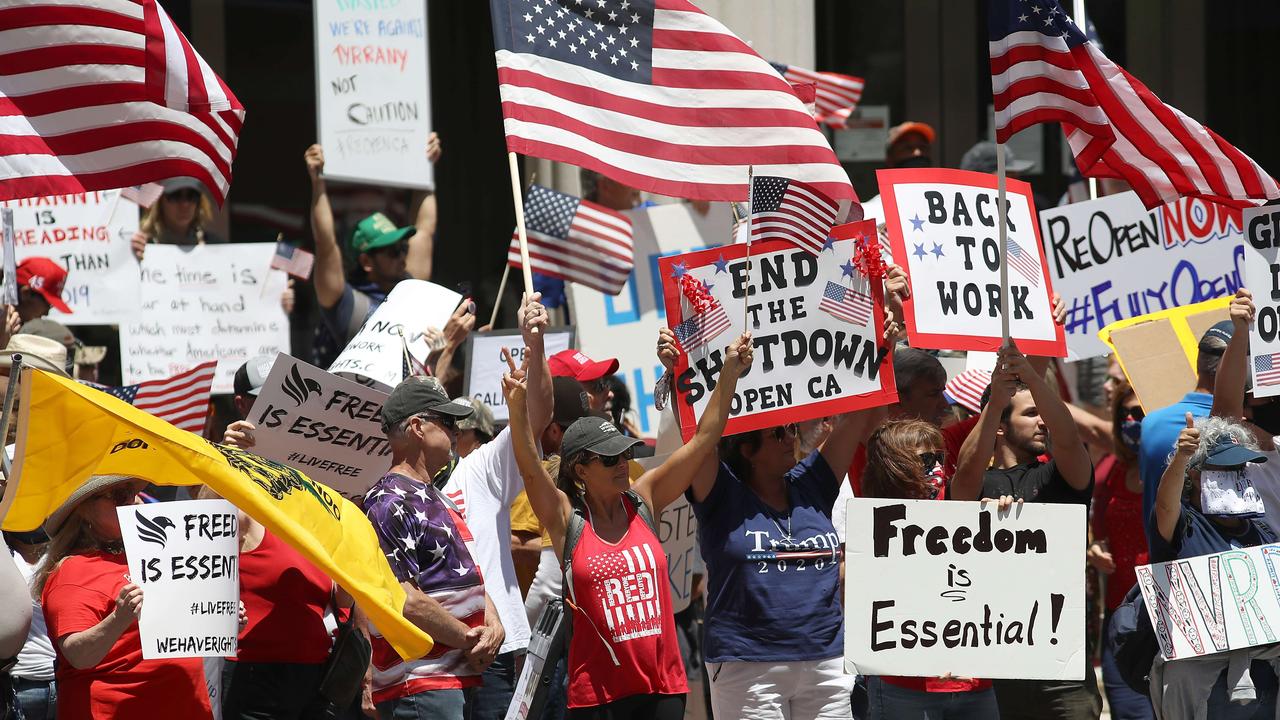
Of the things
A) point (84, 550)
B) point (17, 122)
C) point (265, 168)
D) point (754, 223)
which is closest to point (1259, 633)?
point (754, 223)

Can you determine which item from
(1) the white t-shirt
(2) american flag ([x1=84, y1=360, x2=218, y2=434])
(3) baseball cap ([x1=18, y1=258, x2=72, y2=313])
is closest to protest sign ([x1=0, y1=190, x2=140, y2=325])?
(3) baseball cap ([x1=18, y1=258, x2=72, y2=313])

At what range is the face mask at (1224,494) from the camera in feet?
21.3

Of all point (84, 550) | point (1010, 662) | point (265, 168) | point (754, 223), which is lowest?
point (1010, 662)

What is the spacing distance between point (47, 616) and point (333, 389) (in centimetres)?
163

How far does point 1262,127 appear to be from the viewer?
16.1m

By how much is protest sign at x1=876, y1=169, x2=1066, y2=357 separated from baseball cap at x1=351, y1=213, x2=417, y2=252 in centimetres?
291

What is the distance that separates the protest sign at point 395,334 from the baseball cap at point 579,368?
0.55m

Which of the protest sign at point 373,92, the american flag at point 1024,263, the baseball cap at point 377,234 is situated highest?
the protest sign at point 373,92

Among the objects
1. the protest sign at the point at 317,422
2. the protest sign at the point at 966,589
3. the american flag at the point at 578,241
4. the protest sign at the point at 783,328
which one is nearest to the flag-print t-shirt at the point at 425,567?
the protest sign at the point at 317,422

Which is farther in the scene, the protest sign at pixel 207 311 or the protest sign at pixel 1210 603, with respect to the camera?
the protest sign at pixel 207 311

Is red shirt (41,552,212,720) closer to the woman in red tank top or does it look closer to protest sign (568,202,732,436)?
the woman in red tank top

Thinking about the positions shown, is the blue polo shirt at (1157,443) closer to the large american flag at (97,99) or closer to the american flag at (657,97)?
the american flag at (657,97)

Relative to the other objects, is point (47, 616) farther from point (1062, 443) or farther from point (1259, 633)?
point (1259, 633)

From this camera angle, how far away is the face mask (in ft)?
21.3
